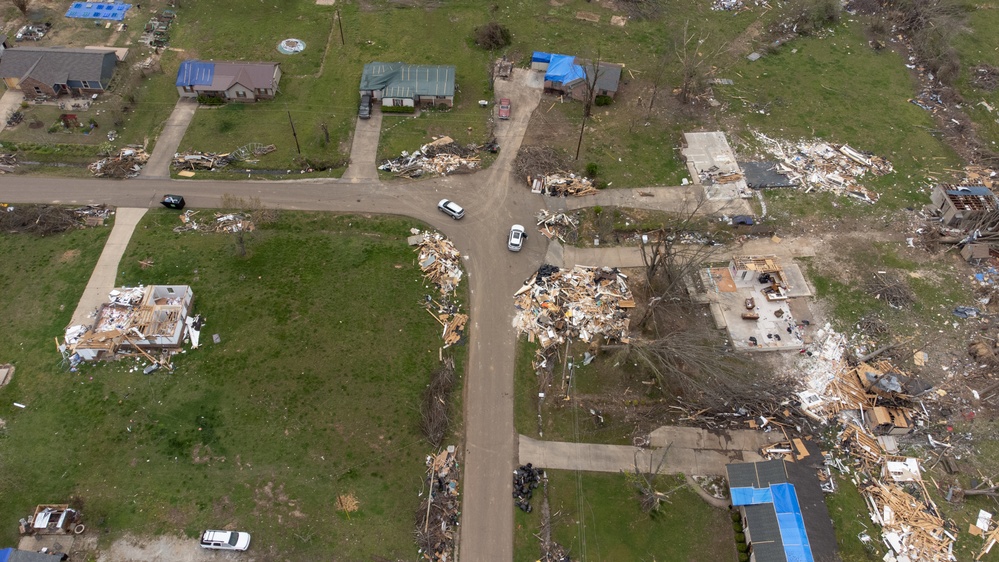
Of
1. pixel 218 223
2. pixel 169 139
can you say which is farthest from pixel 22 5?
pixel 218 223

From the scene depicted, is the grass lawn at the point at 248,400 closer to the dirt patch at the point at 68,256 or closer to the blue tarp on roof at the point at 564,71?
the dirt patch at the point at 68,256

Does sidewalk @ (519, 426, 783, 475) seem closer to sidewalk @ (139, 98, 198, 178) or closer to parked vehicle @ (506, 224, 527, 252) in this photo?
parked vehicle @ (506, 224, 527, 252)

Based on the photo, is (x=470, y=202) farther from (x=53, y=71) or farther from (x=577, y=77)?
(x=53, y=71)

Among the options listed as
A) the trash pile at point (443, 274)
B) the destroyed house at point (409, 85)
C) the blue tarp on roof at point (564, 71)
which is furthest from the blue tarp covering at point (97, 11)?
the blue tarp on roof at point (564, 71)

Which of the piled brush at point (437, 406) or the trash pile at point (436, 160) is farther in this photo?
the trash pile at point (436, 160)

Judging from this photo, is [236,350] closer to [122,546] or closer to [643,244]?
[122,546]

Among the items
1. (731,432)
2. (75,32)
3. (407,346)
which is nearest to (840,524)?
(731,432)

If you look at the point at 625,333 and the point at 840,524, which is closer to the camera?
the point at 840,524
